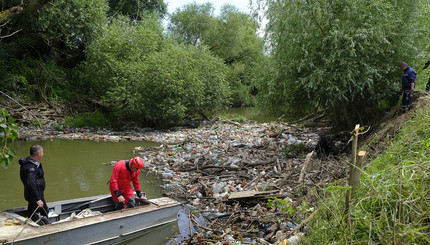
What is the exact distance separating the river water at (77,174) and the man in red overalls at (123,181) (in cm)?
73

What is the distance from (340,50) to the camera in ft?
28.9

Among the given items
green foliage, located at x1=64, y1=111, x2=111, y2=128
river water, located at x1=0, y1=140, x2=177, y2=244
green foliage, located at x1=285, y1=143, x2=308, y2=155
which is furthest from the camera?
green foliage, located at x1=64, y1=111, x2=111, y2=128

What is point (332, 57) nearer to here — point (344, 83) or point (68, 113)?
point (344, 83)

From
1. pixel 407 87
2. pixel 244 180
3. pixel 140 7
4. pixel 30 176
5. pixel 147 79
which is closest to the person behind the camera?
pixel 30 176

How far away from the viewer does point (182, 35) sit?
32625 mm

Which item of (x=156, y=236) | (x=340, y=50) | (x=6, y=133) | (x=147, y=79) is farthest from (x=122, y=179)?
(x=147, y=79)

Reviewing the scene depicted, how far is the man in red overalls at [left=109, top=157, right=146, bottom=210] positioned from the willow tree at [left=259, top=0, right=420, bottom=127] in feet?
18.3

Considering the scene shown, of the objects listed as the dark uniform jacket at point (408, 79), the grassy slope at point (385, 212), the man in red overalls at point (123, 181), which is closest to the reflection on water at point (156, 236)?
the man in red overalls at point (123, 181)

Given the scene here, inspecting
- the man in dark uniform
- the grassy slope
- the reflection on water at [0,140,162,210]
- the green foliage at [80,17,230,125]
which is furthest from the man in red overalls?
the green foliage at [80,17,230,125]

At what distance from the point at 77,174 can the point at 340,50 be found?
8710mm

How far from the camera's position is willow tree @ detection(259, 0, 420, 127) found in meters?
8.87

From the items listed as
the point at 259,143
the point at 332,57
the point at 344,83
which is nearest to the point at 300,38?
the point at 332,57

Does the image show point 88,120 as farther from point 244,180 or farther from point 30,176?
point 30,176

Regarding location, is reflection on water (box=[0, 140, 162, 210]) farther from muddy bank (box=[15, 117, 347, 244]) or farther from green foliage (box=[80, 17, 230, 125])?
green foliage (box=[80, 17, 230, 125])
